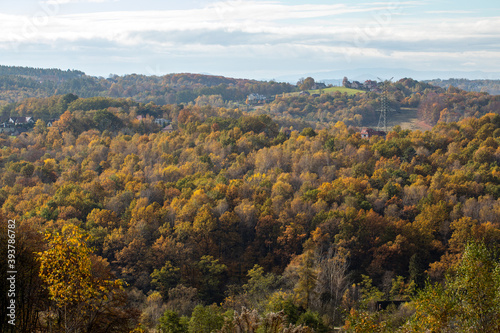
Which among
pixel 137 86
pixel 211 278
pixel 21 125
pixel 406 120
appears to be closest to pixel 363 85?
pixel 406 120

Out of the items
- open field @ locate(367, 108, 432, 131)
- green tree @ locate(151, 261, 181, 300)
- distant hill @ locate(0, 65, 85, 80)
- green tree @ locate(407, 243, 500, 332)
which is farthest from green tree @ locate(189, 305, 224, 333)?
distant hill @ locate(0, 65, 85, 80)

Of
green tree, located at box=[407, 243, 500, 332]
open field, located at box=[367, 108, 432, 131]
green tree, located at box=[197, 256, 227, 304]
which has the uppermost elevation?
open field, located at box=[367, 108, 432, 131]

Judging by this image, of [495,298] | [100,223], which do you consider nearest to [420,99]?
[100,223]

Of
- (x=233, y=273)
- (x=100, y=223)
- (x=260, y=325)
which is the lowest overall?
(x=233, y=273)

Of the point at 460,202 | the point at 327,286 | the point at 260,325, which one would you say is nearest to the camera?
the point at 260,325

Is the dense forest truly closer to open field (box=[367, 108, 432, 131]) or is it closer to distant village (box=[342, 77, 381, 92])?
open field (box=[367, 108, 432, 131])

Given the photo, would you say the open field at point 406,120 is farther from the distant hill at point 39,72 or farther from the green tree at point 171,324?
the distant hill at point 39,72

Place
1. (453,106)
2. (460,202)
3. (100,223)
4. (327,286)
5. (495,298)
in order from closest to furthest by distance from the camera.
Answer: (495,298) < (327,286) < (100,223) < (460,202) < (453,106)

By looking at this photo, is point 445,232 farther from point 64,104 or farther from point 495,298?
point 64,104
